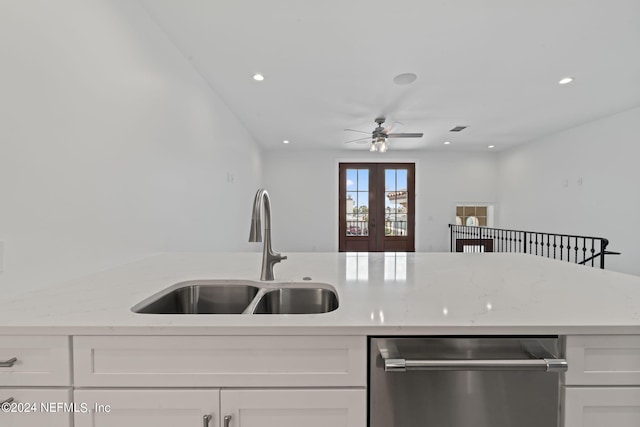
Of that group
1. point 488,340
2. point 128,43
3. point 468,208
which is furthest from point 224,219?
point 468,208

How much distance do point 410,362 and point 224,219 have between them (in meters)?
2.99

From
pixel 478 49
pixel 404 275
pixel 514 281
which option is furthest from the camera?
pixel 478 49

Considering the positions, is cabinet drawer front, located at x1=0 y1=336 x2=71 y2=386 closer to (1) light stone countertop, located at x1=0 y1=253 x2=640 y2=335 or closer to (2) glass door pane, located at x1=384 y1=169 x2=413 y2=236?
(1) light stone countertop, located at x1=0 y1=253 x2=640 y2=335

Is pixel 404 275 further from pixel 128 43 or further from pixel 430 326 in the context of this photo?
pixel 128 43

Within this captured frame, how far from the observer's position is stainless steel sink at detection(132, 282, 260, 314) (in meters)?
1.14

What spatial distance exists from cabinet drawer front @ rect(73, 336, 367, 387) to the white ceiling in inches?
82.6

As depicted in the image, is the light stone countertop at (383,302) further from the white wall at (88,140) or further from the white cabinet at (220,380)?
the white wall at (88,140)

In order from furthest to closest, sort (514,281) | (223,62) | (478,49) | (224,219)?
1. (224,219)
2. (223,62)
3. (478,49)
4. (514,281)

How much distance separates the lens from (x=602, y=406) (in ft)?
2.24

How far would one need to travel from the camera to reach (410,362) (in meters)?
0.65

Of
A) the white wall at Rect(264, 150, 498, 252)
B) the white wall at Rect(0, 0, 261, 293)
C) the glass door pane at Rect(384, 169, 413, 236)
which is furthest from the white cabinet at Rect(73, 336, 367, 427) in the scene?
the glass door pane at Rect(384, 169, 413, 236)

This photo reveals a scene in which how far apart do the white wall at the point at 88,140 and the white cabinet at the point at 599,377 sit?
71.5 inches

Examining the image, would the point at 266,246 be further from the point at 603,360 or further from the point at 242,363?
the point at 603,360

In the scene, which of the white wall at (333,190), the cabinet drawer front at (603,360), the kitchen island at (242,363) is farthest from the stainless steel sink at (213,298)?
the white wall at (333,190)
